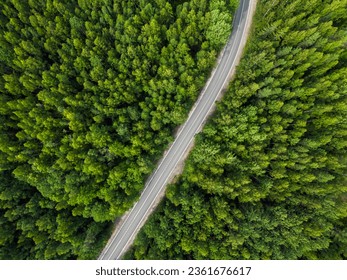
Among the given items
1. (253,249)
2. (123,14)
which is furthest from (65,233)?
(123,14)

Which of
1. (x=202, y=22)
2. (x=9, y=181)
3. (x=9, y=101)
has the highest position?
(x=202, y=22)

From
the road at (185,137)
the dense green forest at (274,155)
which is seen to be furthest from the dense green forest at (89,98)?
the dense green forest at (274,155)

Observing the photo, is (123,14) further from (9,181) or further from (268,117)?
(9,181)

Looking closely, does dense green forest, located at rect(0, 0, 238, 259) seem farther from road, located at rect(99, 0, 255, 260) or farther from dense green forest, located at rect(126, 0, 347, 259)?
dense green forest, located at rect(126, 0, 347, 259)

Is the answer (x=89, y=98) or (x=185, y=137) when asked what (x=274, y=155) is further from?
(x=89, y=98)

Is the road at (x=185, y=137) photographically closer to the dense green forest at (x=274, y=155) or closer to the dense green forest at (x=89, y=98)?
the dense green forest at (x=89, y=98)
